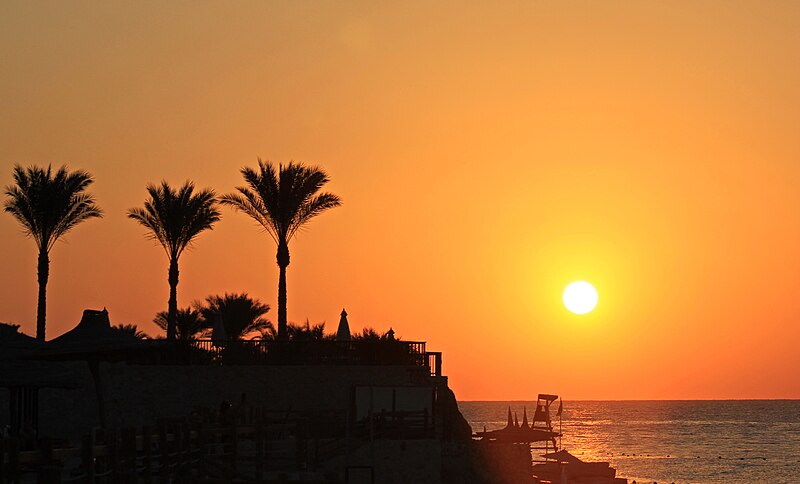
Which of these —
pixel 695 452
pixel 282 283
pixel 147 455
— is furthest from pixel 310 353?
pixel 695 452

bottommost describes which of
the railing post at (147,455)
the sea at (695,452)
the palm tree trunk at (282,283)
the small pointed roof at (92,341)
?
the sea at (695,452)

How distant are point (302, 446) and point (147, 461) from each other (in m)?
11.0

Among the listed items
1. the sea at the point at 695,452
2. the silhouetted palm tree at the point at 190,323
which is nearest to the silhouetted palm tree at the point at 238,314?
the silhouetted palm tree at the point at 190,323

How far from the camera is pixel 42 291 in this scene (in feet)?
169

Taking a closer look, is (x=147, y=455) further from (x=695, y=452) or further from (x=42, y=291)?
(x=695, y=452)

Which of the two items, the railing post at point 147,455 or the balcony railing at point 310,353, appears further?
the balcony railing at point 310,353

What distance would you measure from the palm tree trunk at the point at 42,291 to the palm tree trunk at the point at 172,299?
5.26 m

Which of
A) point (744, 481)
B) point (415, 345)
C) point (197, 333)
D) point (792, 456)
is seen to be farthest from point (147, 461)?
point (792, 456)

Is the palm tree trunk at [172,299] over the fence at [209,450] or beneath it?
over

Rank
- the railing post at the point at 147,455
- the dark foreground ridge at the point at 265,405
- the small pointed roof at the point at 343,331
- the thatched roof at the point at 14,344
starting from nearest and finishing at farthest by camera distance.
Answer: the railing post at the point at 147,455 < the thatched roof at the point at 14,344 < the dark foreground ridge at the point at 265,405 < the small pointed roof at the point at 343,331

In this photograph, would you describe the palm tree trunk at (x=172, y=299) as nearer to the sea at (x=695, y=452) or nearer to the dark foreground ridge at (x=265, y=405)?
the dark foreground ridge at (x=265, y=405)

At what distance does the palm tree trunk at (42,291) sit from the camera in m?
50.9

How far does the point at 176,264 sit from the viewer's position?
181 ft

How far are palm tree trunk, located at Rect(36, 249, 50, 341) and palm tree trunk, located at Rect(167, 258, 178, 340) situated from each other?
17.3 ft
